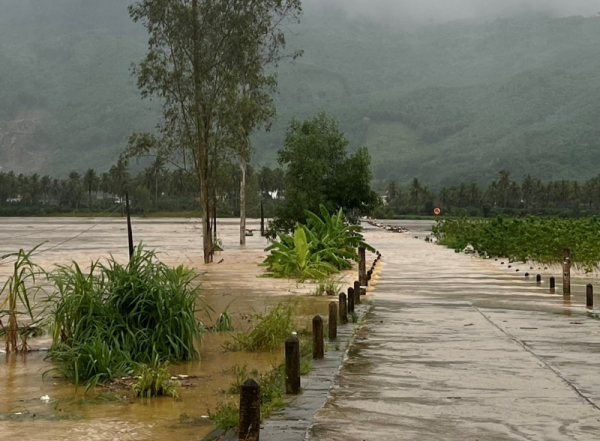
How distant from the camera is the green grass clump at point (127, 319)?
1236 centimetres

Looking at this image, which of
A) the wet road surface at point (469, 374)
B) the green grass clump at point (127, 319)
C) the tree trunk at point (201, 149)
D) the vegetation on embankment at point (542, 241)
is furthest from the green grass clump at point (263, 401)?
the tree trunk at point (201, 149)

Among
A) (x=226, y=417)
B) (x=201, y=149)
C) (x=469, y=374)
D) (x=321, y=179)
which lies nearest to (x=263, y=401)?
(x=226, y=417)

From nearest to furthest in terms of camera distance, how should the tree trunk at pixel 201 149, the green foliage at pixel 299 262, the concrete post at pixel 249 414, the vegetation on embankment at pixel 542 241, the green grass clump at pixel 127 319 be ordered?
1. the concrete post at pixel 249 414
2. the green grass clump at pixel 127 319
3. the green foliage at pixel 299 262
4. the vegetation on embankment at pixel 542 241
5. the tree trunk at pixel 201 149

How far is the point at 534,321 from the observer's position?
1722 centimetres

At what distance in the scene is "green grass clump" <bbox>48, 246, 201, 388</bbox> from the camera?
12.4 m

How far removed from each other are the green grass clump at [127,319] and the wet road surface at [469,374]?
2408 mm

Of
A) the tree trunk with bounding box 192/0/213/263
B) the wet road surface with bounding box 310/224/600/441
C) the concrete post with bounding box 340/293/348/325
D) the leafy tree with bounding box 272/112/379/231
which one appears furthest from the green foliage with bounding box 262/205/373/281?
the concrete post with bounding box 340/293/348/325

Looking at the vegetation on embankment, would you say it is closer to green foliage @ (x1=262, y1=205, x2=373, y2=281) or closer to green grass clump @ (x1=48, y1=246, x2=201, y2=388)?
green foliage @ (x1=262, y1=205, x2=373, y2=281)

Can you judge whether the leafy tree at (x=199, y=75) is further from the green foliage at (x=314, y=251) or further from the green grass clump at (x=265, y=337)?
the green grass clump at (x=265, y=337)

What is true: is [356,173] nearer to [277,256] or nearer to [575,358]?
[277,256]

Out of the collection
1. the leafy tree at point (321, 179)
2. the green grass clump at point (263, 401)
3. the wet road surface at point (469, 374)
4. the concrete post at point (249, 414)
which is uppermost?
the leafy tree at point (321, 179)

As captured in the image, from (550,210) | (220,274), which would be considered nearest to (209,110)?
(220,274)

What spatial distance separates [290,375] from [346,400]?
0.67 m

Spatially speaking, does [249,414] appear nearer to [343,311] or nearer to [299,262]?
[343,311]
